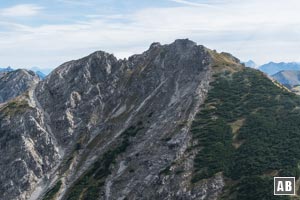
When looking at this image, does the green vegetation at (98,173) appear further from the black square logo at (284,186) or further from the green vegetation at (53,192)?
the black square logo at (284,186)

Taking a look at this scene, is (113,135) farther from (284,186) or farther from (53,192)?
(284,186)

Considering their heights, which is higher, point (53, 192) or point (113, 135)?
point (113, 135)

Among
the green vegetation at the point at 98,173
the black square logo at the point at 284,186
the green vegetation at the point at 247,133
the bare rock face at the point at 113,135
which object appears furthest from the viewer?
the green vegetation at the point at 98,173

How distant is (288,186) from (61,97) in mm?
121107

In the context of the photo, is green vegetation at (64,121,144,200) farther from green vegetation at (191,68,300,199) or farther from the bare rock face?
green vegetation at (191,68,300,199)

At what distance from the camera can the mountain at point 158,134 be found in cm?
11756

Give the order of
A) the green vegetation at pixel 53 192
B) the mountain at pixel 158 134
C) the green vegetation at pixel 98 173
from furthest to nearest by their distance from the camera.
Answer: the green vegetation at pixel 53 192 → the green vegetation at pixel 98 173 → the mountain at pixel 158 134

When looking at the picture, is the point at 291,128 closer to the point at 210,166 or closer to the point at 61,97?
the point at 210,166

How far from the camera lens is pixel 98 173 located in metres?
146

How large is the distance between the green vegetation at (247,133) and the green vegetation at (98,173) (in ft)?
93.7

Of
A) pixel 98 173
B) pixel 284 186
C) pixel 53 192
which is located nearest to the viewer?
pixel 284 186

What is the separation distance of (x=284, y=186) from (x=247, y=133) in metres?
31.3

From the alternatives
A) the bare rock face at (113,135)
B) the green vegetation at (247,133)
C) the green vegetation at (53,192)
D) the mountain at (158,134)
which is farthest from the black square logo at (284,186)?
the green vegetation at (53,192)

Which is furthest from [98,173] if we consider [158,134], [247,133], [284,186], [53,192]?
[284,186]
